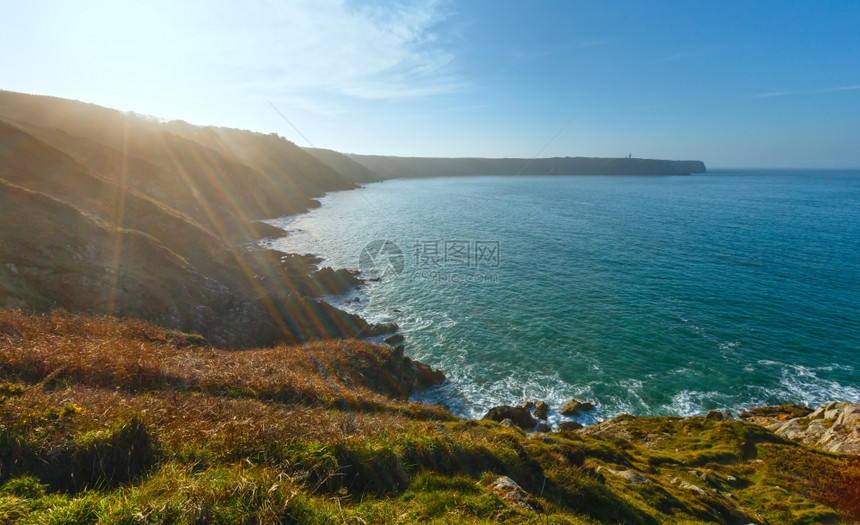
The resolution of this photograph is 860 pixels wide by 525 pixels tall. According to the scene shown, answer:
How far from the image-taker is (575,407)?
24.6 metres

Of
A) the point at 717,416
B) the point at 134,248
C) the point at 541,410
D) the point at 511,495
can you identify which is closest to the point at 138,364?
the point at 511,495

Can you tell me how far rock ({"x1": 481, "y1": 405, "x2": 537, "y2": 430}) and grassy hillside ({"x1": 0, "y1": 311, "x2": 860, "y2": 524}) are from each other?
4404mm

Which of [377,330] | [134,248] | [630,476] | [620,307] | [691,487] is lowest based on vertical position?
[377,330]

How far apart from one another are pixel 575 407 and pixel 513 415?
16.5 feet

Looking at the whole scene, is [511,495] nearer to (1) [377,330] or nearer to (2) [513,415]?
(2) [513,415]

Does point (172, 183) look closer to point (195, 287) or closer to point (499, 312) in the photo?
point (195, 287)

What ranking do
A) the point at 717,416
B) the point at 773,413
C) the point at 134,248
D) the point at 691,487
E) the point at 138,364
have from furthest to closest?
the point at 134,248
the point at 773,413
the point at 717,416
the point at 691,487
the point at 138,364

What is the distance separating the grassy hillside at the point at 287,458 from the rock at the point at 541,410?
196 inches

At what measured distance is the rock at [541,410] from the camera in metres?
24.3

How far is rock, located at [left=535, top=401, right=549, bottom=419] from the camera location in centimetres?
2428

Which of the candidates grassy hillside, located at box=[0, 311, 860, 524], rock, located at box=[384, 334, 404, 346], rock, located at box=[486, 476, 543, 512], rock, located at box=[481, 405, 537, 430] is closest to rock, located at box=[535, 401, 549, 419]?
rock, located at box=[481, 405, 537, 430]

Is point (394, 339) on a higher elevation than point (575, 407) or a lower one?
higher

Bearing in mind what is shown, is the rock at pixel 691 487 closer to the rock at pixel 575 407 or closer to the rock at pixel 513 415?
the rock at pixel 513 415

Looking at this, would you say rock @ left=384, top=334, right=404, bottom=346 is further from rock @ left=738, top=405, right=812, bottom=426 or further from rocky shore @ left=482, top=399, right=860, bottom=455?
rock @ left=738, top=405, right=812, bottom=426
